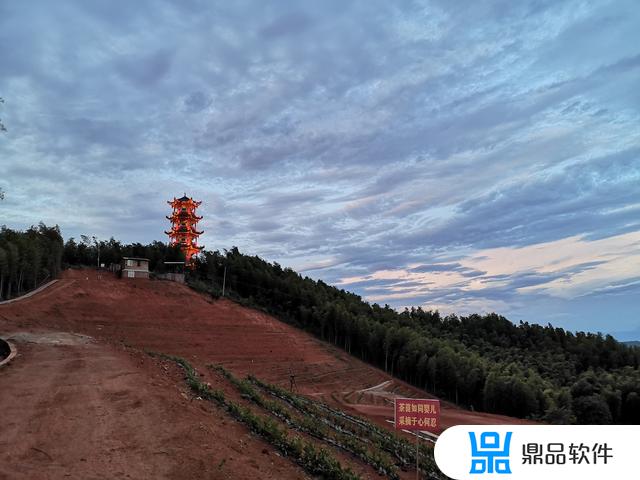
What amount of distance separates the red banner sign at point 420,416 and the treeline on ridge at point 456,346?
2675cm

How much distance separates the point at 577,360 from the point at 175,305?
4287cm

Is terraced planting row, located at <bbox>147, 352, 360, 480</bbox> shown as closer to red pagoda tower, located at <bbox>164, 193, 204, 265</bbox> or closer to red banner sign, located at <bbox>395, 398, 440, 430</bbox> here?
red banner sign, located at <bbox>395, 398, 440, 430</bbox>

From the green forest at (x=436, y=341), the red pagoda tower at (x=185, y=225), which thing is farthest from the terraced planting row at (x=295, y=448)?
the red pagoda tower at (x=185, y=225)

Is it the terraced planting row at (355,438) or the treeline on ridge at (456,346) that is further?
the treeline on ridge at (456,346)

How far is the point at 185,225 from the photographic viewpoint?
5784 cm

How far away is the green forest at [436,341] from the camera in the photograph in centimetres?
3472

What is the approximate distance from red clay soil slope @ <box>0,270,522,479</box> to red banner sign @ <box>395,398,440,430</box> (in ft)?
6.42

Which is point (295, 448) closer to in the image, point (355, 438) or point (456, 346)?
point (355, 438)

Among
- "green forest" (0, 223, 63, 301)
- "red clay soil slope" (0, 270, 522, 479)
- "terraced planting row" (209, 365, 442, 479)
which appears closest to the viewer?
"red clay soil slope" (0, 270, 522, 479)

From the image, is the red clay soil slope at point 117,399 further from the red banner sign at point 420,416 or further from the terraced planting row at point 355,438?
the terraced planting row at point 355,438

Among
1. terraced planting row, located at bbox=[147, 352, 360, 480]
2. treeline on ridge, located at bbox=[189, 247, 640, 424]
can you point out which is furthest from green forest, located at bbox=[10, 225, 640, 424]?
terraced planting row, located at bbox=[147, 352, 360, 480]

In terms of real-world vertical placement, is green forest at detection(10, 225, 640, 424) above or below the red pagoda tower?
below

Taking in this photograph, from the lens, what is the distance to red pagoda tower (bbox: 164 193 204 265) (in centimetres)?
5753

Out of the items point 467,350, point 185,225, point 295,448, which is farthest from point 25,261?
point 467,350
